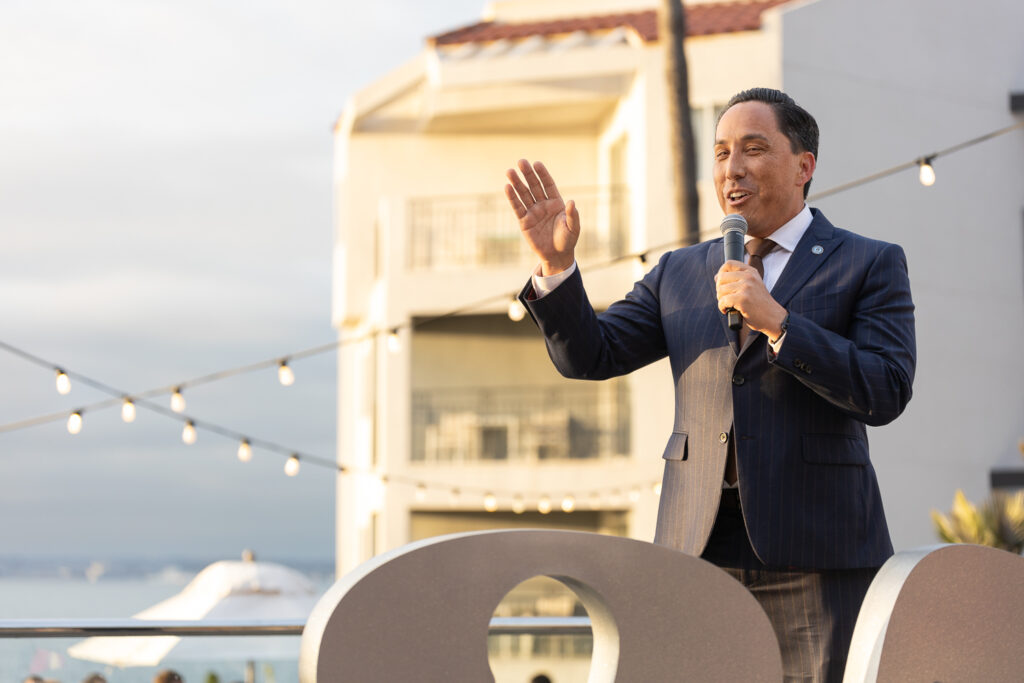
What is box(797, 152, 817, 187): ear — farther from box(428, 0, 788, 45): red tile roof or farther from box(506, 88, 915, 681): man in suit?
box(428, 0, 788, 45): red tile roof

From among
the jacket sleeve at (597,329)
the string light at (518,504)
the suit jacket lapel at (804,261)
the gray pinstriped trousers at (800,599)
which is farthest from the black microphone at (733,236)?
the string light at (518,504)

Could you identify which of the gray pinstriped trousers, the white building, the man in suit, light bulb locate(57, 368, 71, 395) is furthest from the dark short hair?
the white building

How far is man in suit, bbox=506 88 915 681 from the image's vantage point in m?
2.27

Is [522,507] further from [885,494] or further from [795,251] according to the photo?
[795,251]

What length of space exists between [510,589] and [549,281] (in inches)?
22.4

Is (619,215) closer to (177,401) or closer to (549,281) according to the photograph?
(177,401)

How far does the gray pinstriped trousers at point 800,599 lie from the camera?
2.34 m

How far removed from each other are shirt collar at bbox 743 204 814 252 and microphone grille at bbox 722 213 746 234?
13 centimetres

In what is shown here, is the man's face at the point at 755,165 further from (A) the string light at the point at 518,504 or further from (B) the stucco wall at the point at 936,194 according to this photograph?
(A) the string light at the point at 518,504

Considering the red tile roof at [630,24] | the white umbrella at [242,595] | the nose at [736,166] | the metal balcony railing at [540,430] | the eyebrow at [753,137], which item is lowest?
the white umbrella at [242,595]

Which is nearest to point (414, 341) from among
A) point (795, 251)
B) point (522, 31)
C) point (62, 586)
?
point (522, 31)

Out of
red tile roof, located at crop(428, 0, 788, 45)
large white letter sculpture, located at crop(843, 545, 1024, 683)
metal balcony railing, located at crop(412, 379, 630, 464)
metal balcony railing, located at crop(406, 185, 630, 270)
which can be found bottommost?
metal balcony railing, located at crop(412, 379, 630, 464)

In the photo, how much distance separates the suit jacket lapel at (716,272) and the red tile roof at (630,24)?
44.9 feet

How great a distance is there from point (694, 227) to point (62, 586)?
171ft
